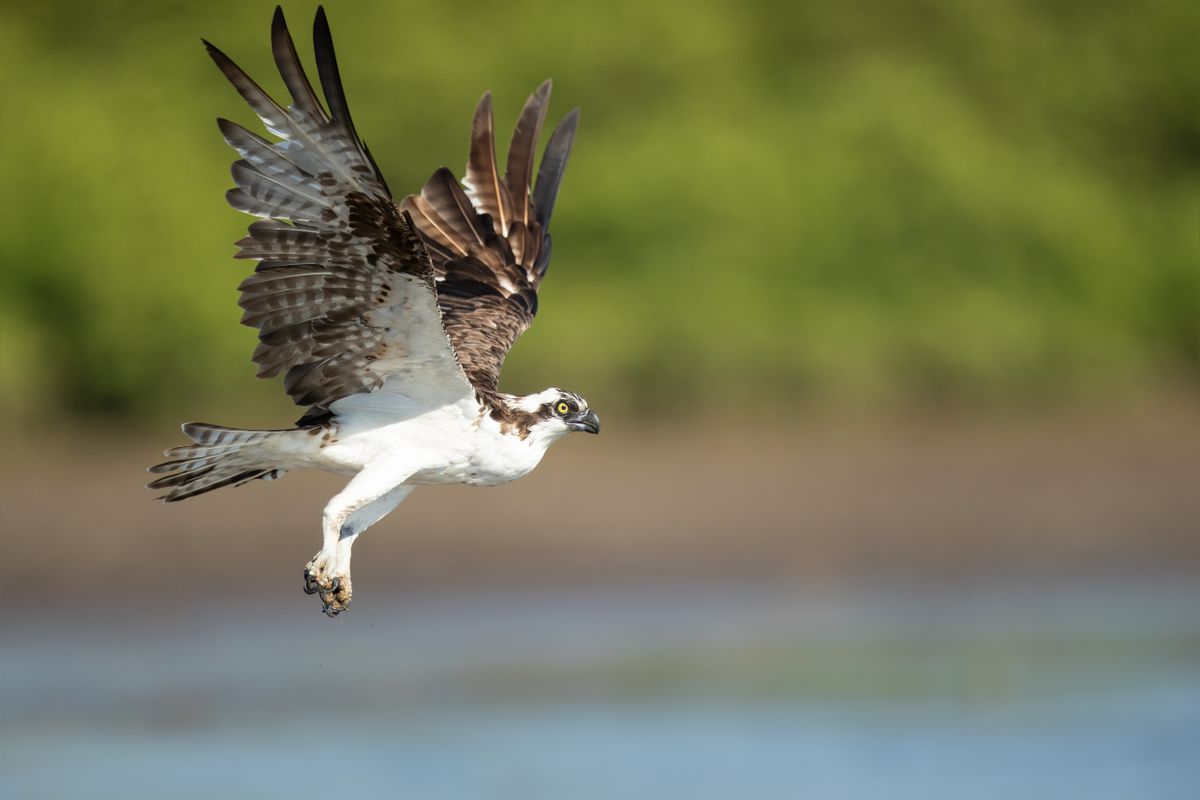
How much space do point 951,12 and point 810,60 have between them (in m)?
1.95

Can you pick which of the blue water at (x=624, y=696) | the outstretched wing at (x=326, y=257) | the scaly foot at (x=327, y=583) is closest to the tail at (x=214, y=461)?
the outstretched wing at (x=326, y=257)

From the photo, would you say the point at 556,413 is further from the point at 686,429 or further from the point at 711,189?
the point at 711,189

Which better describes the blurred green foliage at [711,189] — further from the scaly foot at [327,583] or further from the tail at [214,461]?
the scaly foot at [327,583]

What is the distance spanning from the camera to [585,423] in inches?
359

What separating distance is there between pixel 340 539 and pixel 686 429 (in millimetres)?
10593

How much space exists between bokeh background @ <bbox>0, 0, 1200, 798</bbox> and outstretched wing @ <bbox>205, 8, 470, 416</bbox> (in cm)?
479

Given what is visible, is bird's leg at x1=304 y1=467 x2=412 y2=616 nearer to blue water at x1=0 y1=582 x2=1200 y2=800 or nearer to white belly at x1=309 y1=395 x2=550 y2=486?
white belly at x1=309 y1=395 x2=550 y2=486

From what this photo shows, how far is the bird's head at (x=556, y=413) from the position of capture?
29.3ft

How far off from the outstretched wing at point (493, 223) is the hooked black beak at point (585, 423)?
1.14m

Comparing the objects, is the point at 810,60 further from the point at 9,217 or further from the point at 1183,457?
the point at 9,217

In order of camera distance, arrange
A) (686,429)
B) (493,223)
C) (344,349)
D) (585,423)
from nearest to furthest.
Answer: (344,349), (585,423), (493,223), (686,429)

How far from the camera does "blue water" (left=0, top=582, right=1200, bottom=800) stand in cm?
1286

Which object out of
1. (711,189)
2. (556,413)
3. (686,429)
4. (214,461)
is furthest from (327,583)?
(711,189)

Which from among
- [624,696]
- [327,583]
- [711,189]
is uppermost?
[711,189]
